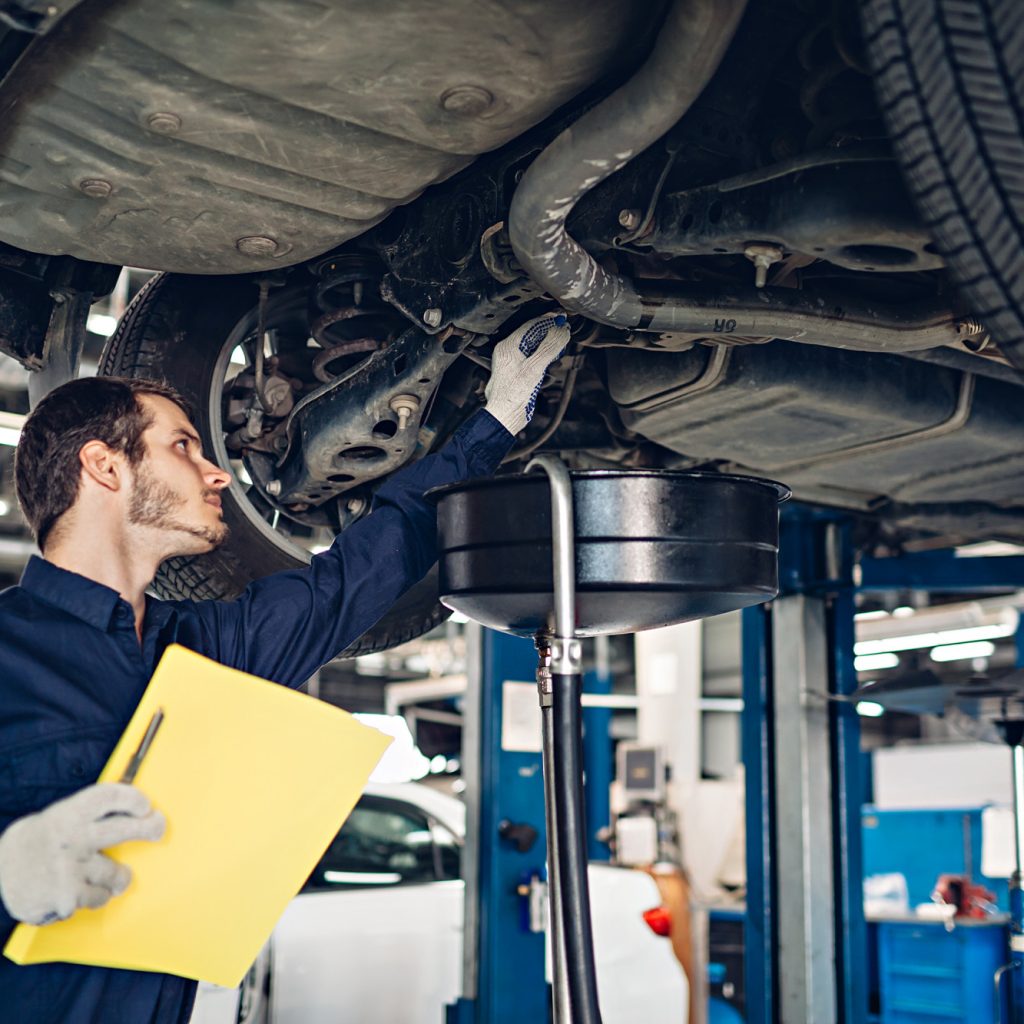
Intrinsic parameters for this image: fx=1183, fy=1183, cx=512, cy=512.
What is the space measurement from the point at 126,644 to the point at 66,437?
0.32 m

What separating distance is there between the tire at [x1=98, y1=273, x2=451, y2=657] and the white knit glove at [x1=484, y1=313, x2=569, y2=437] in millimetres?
573

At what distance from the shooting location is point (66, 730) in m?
1.34

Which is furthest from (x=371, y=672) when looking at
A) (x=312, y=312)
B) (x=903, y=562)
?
(x=312, y=312)

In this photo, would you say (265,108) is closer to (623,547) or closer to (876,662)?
(623,547)

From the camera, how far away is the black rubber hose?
3.61 feet

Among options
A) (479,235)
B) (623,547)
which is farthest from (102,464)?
(623,547)

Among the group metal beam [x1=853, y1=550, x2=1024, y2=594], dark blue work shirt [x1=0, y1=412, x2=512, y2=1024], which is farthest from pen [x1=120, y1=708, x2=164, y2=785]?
metal beam [x1=853, y1=550, x2=1024, y2=594]

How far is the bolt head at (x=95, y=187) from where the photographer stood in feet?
5.09

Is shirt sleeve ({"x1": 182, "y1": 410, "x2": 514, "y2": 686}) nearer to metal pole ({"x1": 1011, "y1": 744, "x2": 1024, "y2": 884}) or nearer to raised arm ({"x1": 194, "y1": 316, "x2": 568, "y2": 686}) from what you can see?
raised arm ({"x1": 194, "y1": 316, "x2": 568, "y2": 686})

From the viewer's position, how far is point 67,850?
1.09 meters

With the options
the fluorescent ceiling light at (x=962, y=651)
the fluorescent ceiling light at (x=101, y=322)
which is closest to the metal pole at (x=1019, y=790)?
the fluorescent ceiling light at (x=101, y=322)

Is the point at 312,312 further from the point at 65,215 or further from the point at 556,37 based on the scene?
the point at 556,37

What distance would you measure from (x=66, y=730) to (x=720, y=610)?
29.5 inches

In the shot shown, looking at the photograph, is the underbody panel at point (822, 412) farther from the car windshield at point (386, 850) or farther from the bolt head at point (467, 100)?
the car windshield at point (386, 850)
